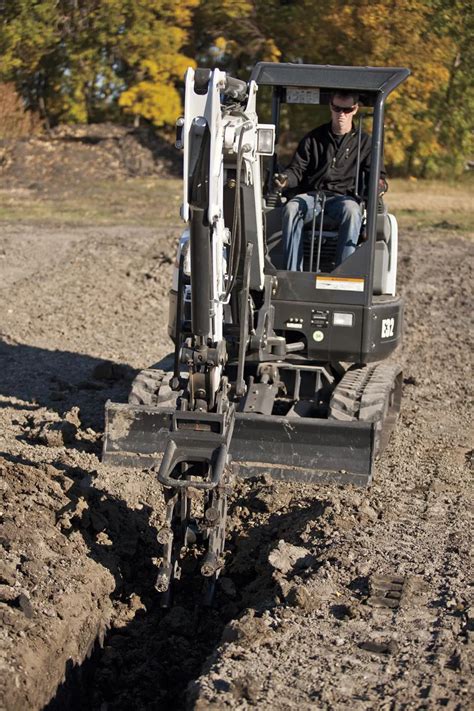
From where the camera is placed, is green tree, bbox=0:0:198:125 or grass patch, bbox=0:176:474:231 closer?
grass patch, bbox=0:176:474:231

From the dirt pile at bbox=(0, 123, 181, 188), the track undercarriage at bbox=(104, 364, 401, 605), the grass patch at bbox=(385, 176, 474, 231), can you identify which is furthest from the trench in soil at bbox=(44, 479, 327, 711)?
the dirt pile at bbox=(0, 123, 181, 188)

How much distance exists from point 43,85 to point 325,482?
2030cm

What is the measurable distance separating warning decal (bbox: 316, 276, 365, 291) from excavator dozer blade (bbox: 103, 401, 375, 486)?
1.01 meters

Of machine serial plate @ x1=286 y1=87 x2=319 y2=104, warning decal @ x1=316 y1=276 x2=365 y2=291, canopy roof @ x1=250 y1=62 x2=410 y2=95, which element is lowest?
warning decal @ x1=316 y1=276 x2=365 y2=291

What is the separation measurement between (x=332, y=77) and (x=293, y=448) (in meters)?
2.70

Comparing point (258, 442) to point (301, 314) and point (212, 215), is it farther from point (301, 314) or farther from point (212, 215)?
point (212, 215)

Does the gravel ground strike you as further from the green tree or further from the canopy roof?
the green tree

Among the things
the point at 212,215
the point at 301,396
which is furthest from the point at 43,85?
the point at 212,215

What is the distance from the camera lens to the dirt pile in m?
23.9

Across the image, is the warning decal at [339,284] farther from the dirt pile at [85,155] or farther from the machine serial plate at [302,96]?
the dirt pile at [85,155]

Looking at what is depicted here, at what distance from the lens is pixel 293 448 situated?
8.55 meters

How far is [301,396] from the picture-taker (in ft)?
31.1

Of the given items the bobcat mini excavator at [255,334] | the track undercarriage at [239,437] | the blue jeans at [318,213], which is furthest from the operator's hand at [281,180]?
the track undercarriage at [239,437]

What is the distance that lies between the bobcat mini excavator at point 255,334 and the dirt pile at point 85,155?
1458 cm
